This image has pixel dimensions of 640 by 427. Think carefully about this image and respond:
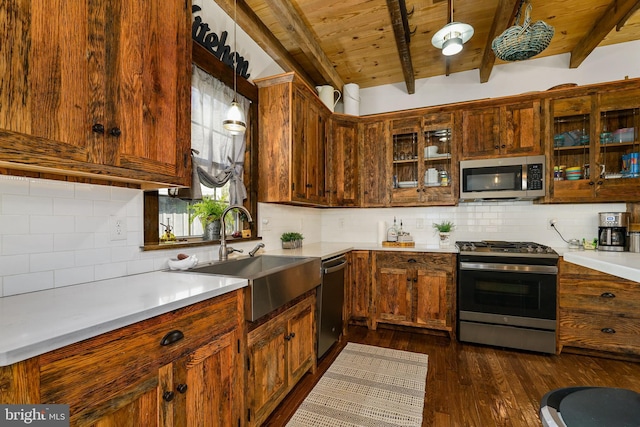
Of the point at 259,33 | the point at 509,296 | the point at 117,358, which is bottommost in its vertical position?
the point at 509,296

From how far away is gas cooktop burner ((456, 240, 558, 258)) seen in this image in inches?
104

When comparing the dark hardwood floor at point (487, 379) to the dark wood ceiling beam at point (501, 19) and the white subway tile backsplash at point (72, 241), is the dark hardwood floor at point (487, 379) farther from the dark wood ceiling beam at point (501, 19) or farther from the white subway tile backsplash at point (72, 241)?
the dark wood ceiling beam at point (501, 19)

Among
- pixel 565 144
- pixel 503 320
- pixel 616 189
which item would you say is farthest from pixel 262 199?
pixel 616 189

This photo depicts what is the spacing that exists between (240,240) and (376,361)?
1.58 metres

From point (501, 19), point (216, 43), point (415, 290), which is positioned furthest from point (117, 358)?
point (501, 19)

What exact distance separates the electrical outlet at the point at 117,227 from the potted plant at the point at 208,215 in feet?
1.88

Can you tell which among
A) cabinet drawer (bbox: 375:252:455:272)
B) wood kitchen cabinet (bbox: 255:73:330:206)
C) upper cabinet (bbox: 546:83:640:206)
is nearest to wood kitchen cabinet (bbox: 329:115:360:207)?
wood kitchen cabinet (bbox: 255:73:330:206)

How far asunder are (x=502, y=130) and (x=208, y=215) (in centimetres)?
306

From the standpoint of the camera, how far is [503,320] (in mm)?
2670

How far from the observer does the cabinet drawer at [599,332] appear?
2404 mm

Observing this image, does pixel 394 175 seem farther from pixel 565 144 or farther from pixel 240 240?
pixel 240 240

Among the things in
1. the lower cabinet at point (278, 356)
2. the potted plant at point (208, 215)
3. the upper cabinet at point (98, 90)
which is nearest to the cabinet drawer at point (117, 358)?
the lower cabinet at point (278, 356)

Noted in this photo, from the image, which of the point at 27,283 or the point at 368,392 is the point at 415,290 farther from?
Result: the point at 27,283

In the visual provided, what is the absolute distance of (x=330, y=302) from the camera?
2.57 meters
